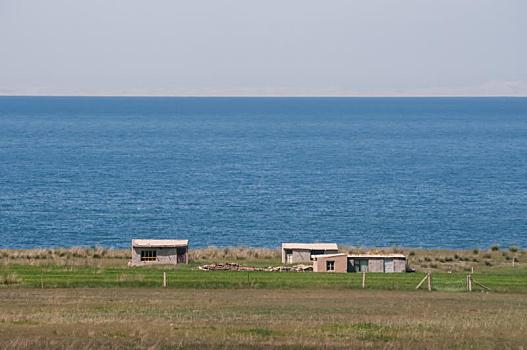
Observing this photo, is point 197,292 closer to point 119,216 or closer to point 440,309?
point 440,309

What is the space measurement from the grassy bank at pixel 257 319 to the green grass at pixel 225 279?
1.57 m

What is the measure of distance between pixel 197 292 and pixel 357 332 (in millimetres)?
13752

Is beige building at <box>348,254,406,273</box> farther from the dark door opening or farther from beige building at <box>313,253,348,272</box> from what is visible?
the dark door opening

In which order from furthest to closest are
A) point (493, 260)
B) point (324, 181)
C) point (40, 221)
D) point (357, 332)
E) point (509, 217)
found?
point (324, 181) < point (509, 217) < point (40, 221) < point (493, 260) < point (357, 332)

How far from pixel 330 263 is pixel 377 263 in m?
2.94

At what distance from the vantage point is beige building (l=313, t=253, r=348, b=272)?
56094mm

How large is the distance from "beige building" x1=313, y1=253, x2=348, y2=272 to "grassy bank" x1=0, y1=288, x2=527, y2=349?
908cm

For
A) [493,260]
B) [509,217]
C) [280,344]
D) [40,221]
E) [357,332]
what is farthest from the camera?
[509,217]

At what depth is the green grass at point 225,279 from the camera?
48.0 metres

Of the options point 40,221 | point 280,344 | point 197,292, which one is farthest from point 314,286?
point 40,221

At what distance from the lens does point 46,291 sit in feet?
149

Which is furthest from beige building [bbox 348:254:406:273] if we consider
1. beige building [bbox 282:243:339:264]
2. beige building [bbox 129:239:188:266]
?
beige building [bbox 129:239:188:266]

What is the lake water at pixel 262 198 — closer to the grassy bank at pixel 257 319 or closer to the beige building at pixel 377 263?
the beige building at pixel 377 263

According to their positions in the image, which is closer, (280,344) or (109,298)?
(280,344)
